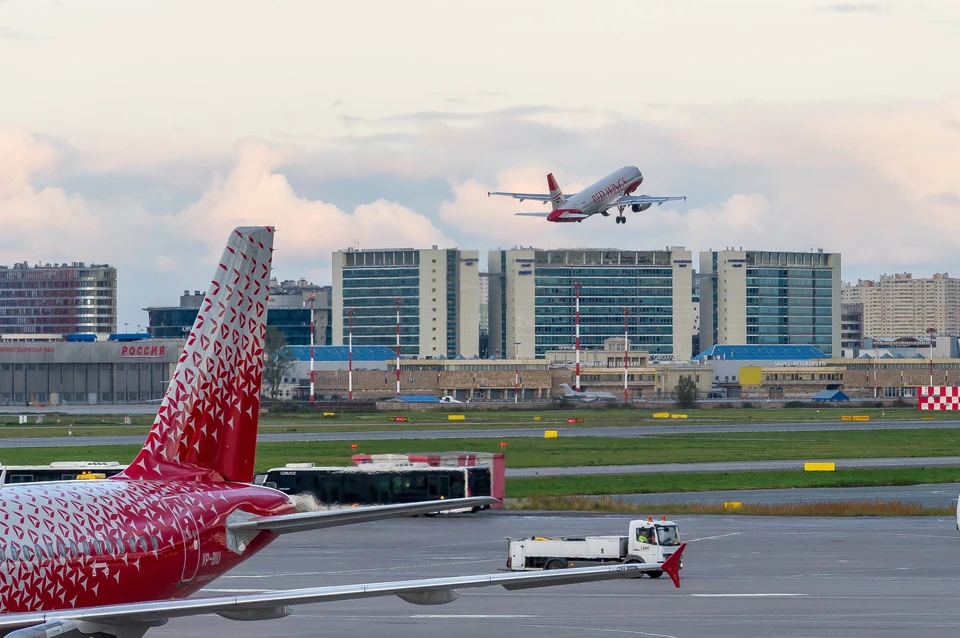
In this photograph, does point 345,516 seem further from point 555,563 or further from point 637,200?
point 637,200

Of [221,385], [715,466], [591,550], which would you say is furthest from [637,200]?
[221,385]

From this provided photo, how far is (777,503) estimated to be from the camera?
8031cm

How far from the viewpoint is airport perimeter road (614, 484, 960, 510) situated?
81.8 metres

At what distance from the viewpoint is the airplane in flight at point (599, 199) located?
123875 mm

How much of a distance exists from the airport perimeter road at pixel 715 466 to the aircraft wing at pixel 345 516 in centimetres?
7519

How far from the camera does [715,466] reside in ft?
353

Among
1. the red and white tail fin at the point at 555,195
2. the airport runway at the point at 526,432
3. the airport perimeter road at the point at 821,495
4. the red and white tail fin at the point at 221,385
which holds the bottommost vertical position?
the airport perimeter road at the point at 821,495

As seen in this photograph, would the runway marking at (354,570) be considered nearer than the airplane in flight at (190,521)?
No

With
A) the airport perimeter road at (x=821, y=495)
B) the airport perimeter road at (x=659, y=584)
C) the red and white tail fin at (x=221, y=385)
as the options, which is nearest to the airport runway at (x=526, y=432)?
the airport perimeter road at (x=821, y=495)

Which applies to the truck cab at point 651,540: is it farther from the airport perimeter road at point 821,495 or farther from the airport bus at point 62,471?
the airport bus at point 62,471

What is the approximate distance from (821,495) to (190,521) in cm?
6819

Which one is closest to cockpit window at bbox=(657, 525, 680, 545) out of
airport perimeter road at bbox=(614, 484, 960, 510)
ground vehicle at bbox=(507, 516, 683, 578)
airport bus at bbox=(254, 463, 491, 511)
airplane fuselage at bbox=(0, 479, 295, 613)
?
ground vehicle at bbox=(507, 516, 683, 578)

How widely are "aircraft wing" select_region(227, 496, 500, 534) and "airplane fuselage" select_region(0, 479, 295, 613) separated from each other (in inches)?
20.0

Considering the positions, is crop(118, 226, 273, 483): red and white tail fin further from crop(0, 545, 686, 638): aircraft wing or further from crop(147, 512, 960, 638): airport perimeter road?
crop(147, 512, 960, 638): airport perimeter road
